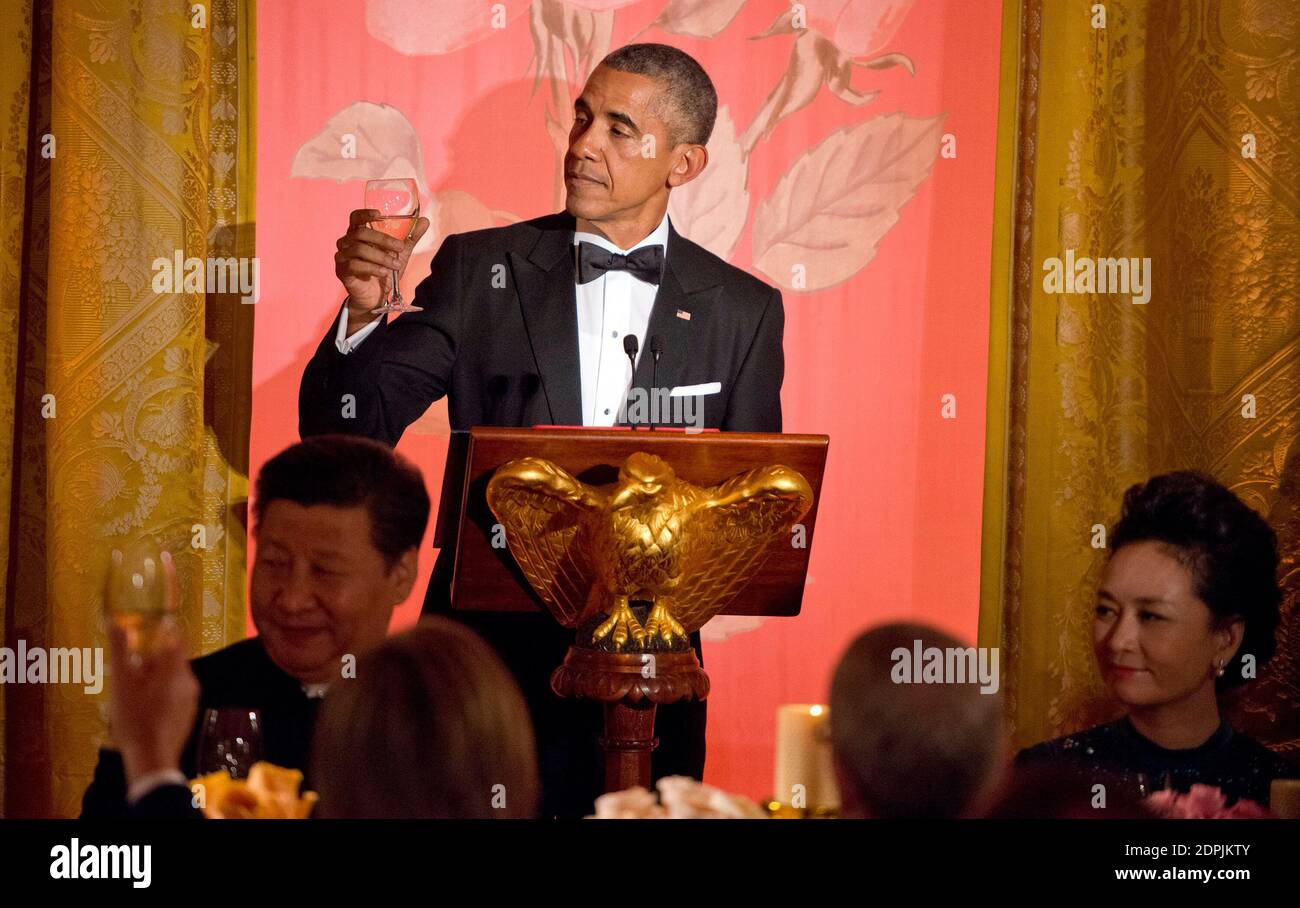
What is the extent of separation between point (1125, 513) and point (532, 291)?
58.4 inches

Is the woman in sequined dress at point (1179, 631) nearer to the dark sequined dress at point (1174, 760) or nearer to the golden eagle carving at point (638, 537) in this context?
the dark sequined dress at point (1174, 760)

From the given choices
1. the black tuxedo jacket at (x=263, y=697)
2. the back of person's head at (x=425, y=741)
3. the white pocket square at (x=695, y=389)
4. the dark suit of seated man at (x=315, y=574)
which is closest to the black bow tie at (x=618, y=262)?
the white pocket square at (x=695, y=389)

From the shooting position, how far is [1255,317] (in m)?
3.75

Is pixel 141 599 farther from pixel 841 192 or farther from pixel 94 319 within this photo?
pixel 841 192

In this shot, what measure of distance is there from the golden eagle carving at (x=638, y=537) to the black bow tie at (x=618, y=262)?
0.97 metres

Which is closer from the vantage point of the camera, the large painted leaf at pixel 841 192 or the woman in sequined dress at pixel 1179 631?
the woman in sequined dress at pixel 1179 631

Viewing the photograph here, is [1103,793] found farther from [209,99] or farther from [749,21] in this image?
[209,99]

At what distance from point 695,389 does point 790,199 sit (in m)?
0.72

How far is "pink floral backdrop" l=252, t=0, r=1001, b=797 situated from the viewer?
12.2ft

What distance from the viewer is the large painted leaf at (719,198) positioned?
3789 millimetres

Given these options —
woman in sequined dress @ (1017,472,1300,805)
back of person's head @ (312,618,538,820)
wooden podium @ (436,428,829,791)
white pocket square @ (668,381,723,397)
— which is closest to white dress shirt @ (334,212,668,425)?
white pocket square @ (668,381,723,397)

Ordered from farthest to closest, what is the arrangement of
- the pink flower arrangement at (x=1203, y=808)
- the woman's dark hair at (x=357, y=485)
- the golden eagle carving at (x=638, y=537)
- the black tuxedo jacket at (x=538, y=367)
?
the black tuxedo jacket at (x=538, y=367) < the woman's dark hair at (x=357, y=485) < the golden eagle carving at (x=638, y=537) < the pink flower arrangement at (x=1203, y=808)

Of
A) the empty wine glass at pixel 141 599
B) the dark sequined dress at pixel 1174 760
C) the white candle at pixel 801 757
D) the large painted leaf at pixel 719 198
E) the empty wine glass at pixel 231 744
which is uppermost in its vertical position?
the large painted leaf at pixel 719 198
